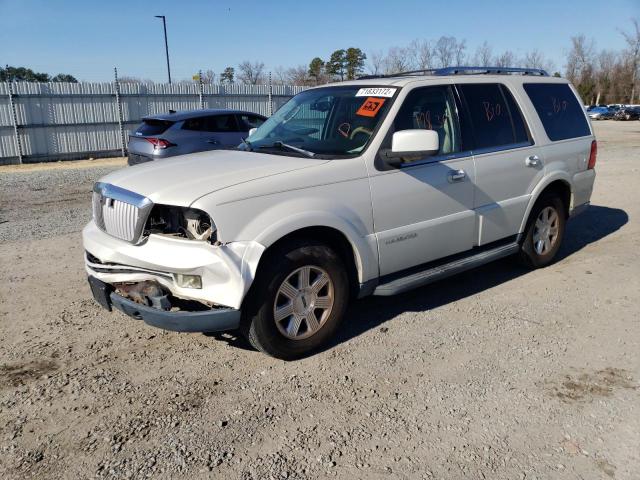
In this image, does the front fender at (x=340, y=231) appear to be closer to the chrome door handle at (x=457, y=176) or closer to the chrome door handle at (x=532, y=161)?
the chrome door handle at (x=457, y=176)

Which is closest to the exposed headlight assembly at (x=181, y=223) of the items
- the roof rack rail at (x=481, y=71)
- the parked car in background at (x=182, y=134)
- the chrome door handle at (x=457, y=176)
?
the chrome door handle at (x=457, y=176)

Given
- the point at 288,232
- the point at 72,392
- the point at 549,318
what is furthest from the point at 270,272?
the point at 549,318

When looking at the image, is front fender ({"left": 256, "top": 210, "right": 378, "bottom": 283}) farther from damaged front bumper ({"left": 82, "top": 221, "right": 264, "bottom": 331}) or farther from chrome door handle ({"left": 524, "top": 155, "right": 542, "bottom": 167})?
chrome door handle ({"left": 524, "top": 155, "right": 542, "bottom": 167})

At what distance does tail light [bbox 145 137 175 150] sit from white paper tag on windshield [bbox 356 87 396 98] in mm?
7719

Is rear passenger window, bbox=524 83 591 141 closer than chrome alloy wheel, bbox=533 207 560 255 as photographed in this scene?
Yes

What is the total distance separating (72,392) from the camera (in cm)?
353

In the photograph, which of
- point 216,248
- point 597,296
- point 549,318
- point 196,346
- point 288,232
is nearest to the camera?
point 216,248

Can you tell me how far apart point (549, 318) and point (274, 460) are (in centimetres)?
289

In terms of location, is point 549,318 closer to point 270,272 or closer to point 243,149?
point 270,272

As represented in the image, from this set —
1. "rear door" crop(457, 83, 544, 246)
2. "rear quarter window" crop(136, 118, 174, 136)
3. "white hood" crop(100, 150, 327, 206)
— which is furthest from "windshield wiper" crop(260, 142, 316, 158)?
"rear quarter window" crop(136, 118, 174, 136)

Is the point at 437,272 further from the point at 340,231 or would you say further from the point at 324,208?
the point at 324,208

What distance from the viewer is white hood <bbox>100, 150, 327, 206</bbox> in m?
3.54

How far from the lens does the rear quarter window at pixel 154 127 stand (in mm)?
11852

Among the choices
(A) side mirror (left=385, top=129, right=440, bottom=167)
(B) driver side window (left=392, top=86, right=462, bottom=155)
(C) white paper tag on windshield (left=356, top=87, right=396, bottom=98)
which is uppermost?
(C) white paper tag on windshield (left=356, top=87, right=396, bottom=98)
